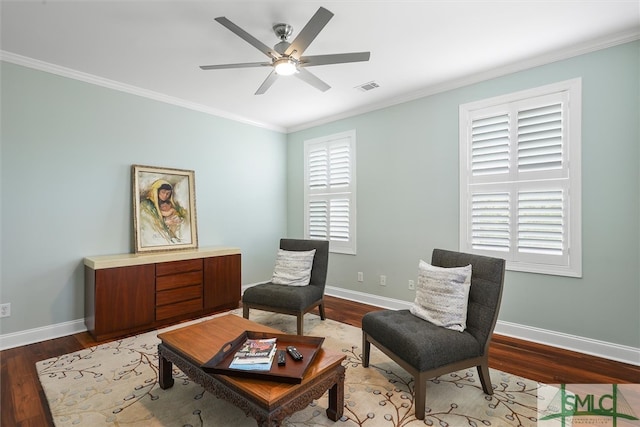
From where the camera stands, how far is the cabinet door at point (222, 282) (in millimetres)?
3781

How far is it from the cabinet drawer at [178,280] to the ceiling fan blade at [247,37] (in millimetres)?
2573

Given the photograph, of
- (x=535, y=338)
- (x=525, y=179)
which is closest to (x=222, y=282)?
(x=535, y=338)

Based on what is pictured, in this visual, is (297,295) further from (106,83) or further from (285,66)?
(106,83)

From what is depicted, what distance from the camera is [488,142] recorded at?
10.6 feet

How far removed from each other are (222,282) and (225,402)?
79.7 inches

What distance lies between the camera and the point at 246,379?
1.58m

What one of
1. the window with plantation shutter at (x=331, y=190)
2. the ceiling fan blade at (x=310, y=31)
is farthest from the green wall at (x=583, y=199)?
the ceiling fan blade at (x=310, y=31)

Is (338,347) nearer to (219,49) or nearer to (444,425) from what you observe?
(444,425)

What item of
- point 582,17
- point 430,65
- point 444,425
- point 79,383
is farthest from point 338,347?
point 582,17

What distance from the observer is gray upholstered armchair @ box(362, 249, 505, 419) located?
1.88 meters

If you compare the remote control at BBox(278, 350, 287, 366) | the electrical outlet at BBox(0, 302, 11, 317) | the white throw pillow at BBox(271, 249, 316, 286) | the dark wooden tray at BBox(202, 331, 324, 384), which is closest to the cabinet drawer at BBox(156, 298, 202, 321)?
the white throw pillow at BBox(271, 249, 316, 286)

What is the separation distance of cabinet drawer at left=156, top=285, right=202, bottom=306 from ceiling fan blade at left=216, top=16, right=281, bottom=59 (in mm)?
2691

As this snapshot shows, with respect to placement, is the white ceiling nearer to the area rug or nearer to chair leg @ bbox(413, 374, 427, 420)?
chair leg @ bbox(413, 374, 427, 420)

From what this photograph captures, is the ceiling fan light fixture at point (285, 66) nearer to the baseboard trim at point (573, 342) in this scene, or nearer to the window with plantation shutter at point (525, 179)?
the window with plantation shutter at point (525, 179)
